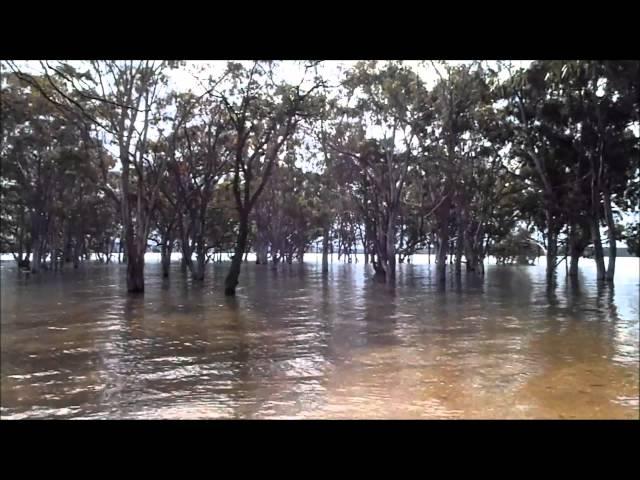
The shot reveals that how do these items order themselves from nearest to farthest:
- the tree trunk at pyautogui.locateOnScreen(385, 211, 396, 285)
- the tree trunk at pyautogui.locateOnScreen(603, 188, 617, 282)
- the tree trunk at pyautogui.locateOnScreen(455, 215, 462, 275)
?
the tree trunk at pyautogui.locateOnScreen(603, 188, 617, 282), the tree trunk at pyautogui.locateOnScreen(385, 211, 396, 285), the tree trunk at pyautogui.locateOnScreen(455, 215, 462, 275)

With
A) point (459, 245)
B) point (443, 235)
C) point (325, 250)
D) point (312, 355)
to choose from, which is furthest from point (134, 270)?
point (459, 245)

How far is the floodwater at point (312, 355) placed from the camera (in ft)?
12.0

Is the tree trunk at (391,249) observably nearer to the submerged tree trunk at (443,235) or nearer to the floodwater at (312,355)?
the submerged tree trunk at (443,235)

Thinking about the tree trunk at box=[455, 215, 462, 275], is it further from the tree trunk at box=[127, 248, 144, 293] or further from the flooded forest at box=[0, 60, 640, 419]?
the tree trunk at box=[127, 248, 144, 293]

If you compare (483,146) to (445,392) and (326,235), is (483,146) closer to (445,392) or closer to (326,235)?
(326,235)

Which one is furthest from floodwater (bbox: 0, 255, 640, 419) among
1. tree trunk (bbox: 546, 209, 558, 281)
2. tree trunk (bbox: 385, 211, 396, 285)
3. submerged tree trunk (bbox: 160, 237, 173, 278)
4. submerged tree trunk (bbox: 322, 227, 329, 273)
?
submerged tree trunk (bbox: 322, 227, 329, 273)

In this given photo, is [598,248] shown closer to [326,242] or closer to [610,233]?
[610,233]

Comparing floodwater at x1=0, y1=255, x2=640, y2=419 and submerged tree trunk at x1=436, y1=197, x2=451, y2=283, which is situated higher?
submerged tree trunk at x1=436, y1=197, x2=451, y2=283

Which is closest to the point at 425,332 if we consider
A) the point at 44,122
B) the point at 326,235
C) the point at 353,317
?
the point at 353,317

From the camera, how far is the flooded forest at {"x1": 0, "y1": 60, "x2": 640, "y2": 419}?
13.6 ft

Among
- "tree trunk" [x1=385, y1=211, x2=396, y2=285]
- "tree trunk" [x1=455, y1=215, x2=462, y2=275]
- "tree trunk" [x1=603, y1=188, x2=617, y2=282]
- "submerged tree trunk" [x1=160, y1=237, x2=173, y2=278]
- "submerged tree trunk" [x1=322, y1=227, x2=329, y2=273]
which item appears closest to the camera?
"submerged tree trunk" [x1=160, y1=237, x2=173, y2=278]

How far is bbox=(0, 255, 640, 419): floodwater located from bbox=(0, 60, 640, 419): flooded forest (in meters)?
0.03

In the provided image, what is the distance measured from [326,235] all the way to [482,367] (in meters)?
11.4

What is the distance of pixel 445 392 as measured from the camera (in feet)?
12.8
